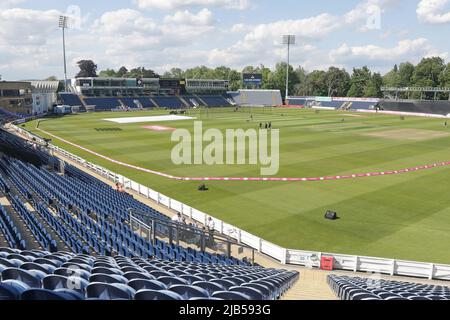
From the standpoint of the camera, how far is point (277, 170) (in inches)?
1385

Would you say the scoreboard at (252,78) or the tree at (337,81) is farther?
the tree at (337,81)

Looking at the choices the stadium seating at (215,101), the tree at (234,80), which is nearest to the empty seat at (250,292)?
the stadium seating at (215,101)

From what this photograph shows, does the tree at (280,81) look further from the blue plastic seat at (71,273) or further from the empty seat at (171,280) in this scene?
the blue plastic seat at (71,273)

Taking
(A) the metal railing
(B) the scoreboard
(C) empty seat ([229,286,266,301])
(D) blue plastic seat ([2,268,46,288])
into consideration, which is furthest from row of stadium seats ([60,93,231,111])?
(C) empty seat ([229,286,266,301])

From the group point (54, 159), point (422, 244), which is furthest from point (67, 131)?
point (422, 244)

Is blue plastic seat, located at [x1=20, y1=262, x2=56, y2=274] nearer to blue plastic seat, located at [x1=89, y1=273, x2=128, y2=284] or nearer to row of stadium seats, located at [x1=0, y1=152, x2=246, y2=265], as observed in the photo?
blue plastic seat, located at [x1=89, y1=273, x2=128, y2=284]

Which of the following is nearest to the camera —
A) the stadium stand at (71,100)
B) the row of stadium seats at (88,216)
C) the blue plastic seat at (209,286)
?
the blue plastic seat at (209,286)

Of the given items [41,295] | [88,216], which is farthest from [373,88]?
[41,295]

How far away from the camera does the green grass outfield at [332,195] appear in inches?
783

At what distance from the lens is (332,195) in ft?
90.1

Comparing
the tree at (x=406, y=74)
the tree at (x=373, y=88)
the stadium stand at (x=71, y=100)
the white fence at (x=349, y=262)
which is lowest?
the white fence at (x=349, y=262)

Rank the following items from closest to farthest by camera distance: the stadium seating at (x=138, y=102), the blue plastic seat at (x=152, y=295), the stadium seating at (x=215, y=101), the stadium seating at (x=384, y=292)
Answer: the blue plastic seat at (x=152, y=295)
the stadium seating at (x=384, y=292)
the stadium seating at (x=138, y=102)
the stadium seating at (x=215, y=101)

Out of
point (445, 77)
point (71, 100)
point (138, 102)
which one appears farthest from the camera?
point (445, 77)

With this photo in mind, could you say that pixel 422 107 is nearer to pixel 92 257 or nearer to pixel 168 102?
pixel 168 102
